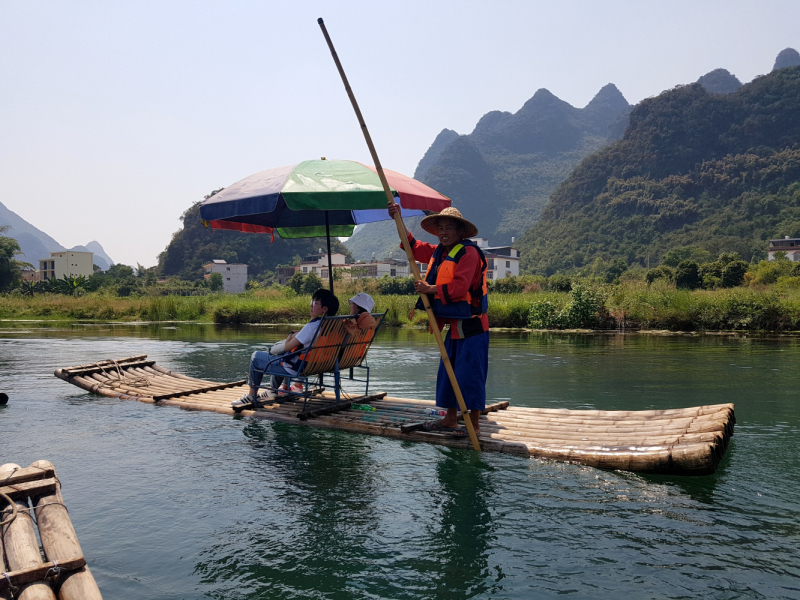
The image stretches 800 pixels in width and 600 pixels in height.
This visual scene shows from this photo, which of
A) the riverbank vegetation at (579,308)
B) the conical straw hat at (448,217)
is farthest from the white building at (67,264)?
the conical straw hat at (448,217)

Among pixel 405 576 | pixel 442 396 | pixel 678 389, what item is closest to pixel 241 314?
pixel 678 389

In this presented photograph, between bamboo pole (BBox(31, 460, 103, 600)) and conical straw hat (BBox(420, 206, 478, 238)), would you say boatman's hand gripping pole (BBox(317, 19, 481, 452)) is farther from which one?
bamboo pole (BBox(31, 460, 103, 600))

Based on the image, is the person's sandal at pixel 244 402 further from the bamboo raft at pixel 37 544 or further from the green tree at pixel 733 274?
the green tree at pixel 733 274

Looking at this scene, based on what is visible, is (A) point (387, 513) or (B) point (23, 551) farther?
(A) point (387, 513)

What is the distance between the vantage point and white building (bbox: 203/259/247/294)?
301ft

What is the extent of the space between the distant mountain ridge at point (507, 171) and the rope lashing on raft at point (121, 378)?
14116 centimetres

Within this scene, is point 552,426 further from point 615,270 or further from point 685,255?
point 685,255

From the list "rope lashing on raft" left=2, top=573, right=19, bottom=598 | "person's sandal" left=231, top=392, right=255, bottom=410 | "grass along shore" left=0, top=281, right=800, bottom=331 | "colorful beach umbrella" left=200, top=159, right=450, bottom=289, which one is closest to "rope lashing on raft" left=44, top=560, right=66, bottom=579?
"rope lashing on raft" left=2, top=573, right=19, bottom=598

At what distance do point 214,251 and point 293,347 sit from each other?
98445mm

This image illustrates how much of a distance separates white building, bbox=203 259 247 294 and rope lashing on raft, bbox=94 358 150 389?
275 feet

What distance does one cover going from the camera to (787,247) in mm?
63094

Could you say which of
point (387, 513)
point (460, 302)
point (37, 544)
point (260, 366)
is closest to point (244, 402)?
point (260, 366)

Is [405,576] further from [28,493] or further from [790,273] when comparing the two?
[790,273]

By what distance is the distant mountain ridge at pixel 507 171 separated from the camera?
158 m
